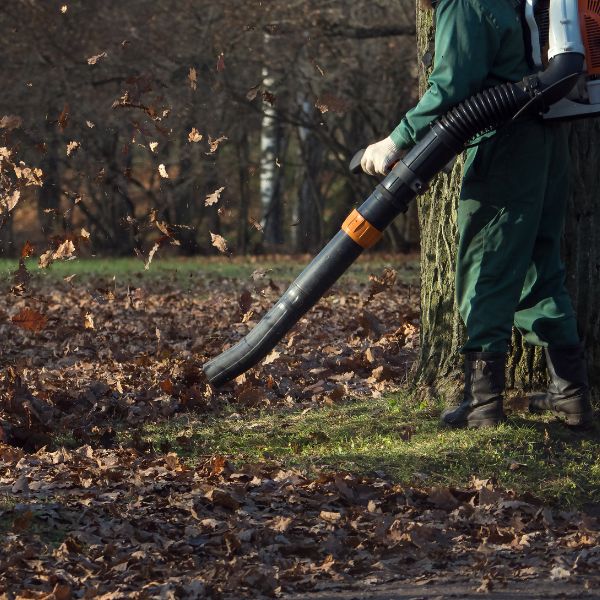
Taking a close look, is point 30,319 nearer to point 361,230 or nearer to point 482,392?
point 361,230

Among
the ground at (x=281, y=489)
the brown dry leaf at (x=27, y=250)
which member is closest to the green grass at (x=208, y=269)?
→ the ground at (x=281, y=489)

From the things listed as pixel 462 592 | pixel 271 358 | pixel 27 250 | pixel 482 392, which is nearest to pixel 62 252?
pixel 27 250

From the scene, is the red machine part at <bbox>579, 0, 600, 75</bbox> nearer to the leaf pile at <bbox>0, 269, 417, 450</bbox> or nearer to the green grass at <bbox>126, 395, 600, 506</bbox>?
the green grass at <bbox>126, 395, 600, 506</bbox>

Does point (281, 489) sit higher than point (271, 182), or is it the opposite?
point (271, 182)

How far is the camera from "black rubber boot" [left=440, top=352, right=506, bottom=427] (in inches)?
223

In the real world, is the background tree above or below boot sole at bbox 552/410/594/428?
above

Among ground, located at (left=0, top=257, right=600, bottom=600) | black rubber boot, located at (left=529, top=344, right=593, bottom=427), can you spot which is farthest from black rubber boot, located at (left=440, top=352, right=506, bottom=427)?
black rubber boot, located at (left=529, top=344, right=593, bottom=427)

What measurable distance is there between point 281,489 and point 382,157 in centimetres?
160

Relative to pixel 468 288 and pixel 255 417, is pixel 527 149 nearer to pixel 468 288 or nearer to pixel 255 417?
pixel 468 288

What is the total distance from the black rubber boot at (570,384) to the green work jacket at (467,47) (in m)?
1.35

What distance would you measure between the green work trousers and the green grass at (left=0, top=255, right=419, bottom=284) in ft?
31.2

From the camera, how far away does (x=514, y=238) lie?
5.49 metres

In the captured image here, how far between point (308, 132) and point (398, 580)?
72.2 feet

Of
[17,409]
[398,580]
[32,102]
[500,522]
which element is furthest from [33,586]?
[32,102]
